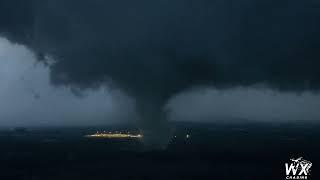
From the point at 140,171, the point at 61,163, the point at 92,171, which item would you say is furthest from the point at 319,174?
the point at 61,163

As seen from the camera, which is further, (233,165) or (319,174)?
(233,165)

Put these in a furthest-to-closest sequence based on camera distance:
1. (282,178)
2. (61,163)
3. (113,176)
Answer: (61,163) → (113,176) → (282,178)

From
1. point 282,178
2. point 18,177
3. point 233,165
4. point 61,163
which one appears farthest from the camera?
point 61,163

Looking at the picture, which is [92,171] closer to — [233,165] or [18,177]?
[18,177]

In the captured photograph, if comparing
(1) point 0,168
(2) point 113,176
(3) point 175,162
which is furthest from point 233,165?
(1) point 0,168

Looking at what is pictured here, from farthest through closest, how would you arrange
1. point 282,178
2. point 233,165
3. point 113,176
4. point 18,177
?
1. point 233,165
2. point 18,177
3. point 113,176
4. point 282,178

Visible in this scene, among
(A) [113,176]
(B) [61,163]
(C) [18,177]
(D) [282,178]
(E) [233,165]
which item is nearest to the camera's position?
(D) [282,178]

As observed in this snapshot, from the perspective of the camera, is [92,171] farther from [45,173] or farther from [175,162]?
[175,162]

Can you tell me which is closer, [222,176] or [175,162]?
[222,176]
